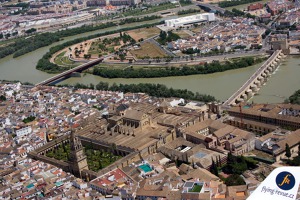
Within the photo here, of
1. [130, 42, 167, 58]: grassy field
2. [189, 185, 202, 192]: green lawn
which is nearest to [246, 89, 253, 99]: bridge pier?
[189, 185, 202, 192]: green lawn

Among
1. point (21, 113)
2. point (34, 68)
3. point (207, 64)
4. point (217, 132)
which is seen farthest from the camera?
point (34, 68)

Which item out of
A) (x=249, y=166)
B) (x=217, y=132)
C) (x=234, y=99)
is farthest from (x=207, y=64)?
(x=249, y=166)

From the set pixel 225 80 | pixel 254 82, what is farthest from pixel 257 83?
pixel 225 80

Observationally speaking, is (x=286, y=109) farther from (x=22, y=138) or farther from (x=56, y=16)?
(x=56, y=16)

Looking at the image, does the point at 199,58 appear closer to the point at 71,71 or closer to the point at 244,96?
the point at 71,71

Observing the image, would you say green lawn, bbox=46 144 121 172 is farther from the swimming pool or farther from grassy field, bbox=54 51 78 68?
grassy field, bbox=54 51 78 68

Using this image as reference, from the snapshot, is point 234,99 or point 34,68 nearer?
point 234,99

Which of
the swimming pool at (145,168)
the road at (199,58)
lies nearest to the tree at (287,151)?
the swimming pool at (145,168)
